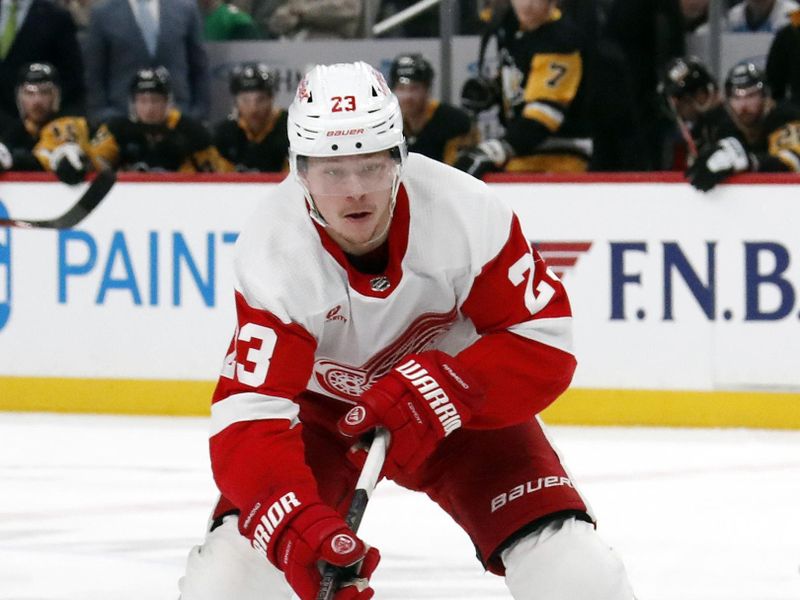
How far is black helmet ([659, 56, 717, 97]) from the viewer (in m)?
6.19

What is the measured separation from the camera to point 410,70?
6320 mm

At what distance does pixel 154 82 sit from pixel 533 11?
155 cm

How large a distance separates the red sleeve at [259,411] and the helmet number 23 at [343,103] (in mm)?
334

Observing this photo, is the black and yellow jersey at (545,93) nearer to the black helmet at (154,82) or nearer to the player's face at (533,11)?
the player's face at (533,11)

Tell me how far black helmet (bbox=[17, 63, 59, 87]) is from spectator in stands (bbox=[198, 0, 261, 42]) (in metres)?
0.73

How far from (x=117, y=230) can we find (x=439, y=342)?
11.6 feet

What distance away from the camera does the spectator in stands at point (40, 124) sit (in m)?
6.69

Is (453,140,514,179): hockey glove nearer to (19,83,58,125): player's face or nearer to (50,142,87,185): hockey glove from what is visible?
(50,142,87,185): hockey glove

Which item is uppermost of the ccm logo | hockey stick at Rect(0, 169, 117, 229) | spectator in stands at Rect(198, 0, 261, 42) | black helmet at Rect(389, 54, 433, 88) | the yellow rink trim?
the ccm logo

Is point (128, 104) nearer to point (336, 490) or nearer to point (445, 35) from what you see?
point (445, 35)

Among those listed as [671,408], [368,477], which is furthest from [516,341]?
[671,408]

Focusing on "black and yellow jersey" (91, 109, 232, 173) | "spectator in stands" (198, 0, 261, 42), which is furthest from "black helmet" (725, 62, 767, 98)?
"spectator in stands" (198, 0, 261, 42)

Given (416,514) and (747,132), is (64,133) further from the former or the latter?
(416,514)

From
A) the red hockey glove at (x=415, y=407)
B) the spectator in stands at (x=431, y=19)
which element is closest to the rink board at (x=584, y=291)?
the spectator in stands at (x=431, y=19)
